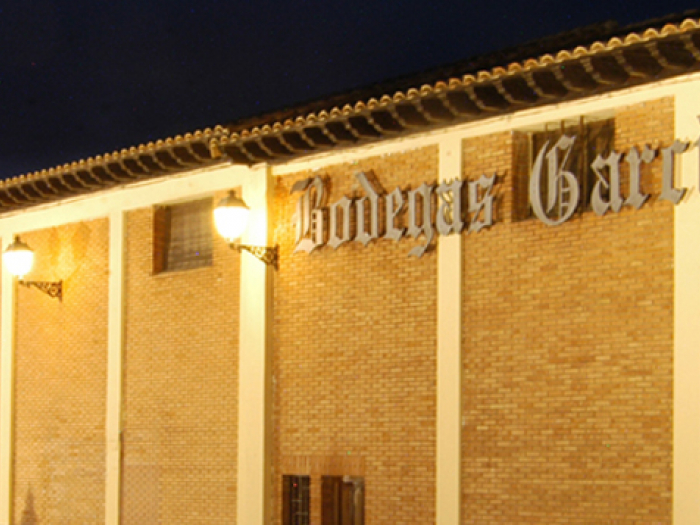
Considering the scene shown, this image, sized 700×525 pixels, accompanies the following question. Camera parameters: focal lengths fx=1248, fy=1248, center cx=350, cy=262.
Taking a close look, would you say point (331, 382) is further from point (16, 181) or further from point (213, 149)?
point (16, 181)

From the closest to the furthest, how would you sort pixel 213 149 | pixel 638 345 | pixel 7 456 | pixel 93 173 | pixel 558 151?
pixel 638 345, pixel 558 151, pixel 213 149, pixel 93 173, pixel 7 456

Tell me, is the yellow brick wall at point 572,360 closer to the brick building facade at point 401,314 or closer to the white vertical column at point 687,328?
the brick building facade at point 401,314

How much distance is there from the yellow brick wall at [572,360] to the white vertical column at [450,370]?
0.10m

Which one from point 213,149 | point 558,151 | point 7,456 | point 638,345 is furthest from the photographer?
point 7,456

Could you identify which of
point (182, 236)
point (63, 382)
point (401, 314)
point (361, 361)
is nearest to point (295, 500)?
point (361, 361)

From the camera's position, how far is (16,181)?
17.7 meters

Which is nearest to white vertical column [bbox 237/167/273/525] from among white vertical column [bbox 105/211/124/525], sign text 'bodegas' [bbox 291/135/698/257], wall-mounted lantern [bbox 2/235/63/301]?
sign text 'bodegas' [bbox 291/135/698/257]

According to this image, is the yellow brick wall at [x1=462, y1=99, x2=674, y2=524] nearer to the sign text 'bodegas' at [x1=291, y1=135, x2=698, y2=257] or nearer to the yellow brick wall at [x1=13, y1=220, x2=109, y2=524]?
the sign text 'bodegas' at [x1=291, y1=135, x2=698, y2=257]

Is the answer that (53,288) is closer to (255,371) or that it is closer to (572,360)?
(255,371)

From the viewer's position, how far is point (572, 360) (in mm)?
11859

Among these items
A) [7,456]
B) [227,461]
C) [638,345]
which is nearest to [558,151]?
[638,345]

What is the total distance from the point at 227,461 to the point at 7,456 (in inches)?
197

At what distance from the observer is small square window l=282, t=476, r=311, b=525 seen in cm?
1439

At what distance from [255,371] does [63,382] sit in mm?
4218
